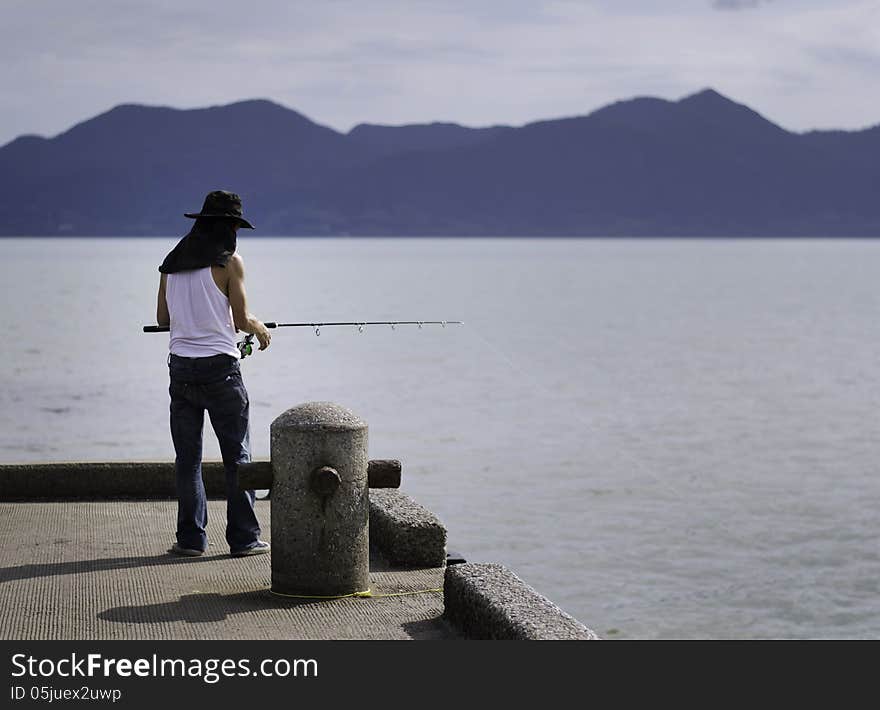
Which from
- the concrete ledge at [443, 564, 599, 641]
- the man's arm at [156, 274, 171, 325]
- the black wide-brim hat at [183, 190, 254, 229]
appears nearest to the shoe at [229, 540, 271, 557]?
the man's arm at [156, 274, 171, 325]

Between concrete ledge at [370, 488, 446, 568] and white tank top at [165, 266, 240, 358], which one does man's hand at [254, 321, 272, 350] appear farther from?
concrete ledge at [370, 488, 446, 568]

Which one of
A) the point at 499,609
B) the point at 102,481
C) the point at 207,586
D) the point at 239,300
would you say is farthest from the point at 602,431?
the point at 499,609

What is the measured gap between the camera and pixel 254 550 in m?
7.88

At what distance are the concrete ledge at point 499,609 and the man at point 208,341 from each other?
1.49m

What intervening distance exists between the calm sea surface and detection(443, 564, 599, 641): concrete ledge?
226 cm

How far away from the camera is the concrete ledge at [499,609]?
5.94m

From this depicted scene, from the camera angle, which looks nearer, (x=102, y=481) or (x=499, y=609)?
(x=499, y=609)

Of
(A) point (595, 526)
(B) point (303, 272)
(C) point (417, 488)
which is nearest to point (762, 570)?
(A) point (595, 526)

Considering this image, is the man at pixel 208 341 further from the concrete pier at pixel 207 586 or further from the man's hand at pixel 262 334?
the concrete pier at pixel 207 586

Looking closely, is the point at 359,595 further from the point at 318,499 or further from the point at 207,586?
the point at 207,586

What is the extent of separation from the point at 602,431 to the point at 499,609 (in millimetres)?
19994

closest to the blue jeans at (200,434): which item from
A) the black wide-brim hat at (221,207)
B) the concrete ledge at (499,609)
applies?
Answer: the black wide-brim hat at (221,207)

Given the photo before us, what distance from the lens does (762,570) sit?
1557cm

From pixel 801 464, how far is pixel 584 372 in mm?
15429
